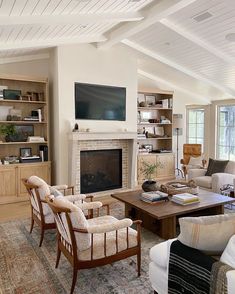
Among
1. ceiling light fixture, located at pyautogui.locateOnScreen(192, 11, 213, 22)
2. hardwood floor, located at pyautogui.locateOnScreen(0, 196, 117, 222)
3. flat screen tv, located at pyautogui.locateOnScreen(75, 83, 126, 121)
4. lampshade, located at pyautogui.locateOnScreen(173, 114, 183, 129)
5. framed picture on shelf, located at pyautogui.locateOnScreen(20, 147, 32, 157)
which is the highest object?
ceiling light fixture, located at pyautogui.locateOnScreen(192, 11, 213, 22)

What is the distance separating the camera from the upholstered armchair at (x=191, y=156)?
641 centimetres

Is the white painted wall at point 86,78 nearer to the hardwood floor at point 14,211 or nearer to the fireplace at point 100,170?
the fireplace at point 100,170

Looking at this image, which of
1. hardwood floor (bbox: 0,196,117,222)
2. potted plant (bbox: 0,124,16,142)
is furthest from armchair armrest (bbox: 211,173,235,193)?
potted plant (bbox: 0,124,16,142)

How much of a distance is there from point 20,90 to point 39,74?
668 mm

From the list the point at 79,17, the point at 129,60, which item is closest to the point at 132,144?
the point at 129,60

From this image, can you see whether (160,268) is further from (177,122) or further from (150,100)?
(177,122)

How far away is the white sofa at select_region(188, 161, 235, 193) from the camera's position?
4.94m

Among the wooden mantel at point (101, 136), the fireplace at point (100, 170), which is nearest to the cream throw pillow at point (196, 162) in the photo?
the wooden mantel at point (101, 136)

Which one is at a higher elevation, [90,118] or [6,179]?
[90,118]

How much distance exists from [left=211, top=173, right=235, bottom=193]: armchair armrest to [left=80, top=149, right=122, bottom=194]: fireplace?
212cm

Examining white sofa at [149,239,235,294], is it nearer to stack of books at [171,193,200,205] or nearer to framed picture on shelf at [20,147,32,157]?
stack of books at [171,193,200,205]

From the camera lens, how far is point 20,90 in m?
5.34

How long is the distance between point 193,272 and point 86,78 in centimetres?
457

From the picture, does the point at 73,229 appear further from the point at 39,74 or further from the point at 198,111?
the point at 198,111
